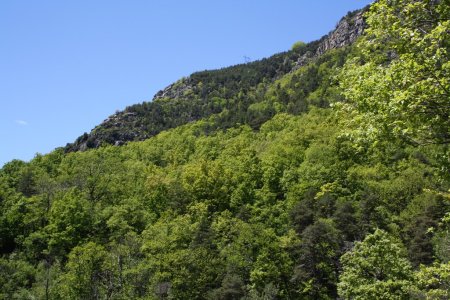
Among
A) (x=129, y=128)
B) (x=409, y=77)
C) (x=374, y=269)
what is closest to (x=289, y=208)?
(x=374, y=269)

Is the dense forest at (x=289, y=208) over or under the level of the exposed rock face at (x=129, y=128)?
under

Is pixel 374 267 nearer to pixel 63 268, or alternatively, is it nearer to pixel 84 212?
pixel 63 268

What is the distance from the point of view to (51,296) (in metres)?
56.2

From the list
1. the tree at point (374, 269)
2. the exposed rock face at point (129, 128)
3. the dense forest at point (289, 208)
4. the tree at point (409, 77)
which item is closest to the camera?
the tree at point (409, 77)

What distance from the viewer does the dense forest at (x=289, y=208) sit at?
11883 millimetres

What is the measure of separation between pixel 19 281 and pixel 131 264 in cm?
2084

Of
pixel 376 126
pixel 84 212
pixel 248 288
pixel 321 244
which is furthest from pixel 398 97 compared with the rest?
pixel 84 212

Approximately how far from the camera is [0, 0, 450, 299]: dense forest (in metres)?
11.9

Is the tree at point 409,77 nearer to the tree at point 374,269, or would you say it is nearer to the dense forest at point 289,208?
the dense forest at point 289,208

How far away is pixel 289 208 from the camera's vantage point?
72938 mm

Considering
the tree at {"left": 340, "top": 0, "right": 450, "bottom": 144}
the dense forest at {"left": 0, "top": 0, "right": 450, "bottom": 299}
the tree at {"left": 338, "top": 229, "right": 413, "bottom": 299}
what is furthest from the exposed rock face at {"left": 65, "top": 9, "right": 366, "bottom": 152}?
the tree at {"left": 340, "top": 0, "right": 450, "bottom": 144}

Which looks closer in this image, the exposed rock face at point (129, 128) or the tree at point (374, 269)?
the tree at point (374, 269)

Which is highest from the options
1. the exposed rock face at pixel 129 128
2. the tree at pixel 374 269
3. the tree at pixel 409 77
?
the exposed rock face at pixel 129 128

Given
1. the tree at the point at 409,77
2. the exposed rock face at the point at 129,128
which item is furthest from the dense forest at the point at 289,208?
the exposed rock face at the point at 129,128
